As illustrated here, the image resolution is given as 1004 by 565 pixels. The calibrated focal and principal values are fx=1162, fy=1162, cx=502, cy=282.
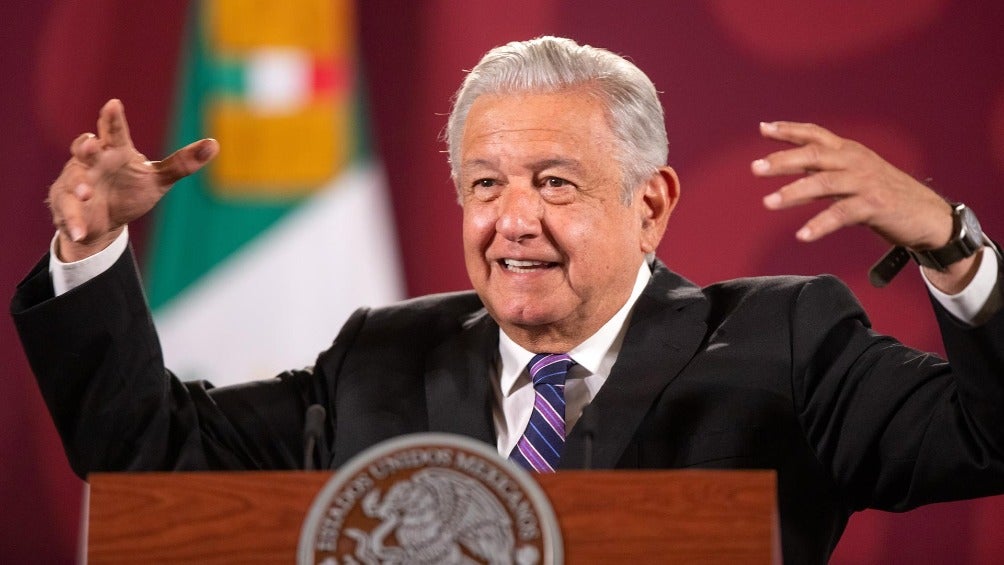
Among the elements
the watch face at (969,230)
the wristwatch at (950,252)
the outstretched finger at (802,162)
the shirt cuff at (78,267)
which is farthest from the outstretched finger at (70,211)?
the watch face at (969,230)

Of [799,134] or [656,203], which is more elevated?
[799,134]

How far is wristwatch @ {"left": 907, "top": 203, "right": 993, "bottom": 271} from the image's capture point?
4.98 ft

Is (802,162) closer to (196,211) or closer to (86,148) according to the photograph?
(86,148)

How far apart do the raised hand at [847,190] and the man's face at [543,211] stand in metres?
0.58

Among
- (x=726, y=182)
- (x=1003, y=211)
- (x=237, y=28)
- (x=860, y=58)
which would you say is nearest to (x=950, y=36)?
(x=860, y=58)

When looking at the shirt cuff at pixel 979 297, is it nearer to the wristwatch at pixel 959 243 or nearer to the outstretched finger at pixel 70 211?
the wristwatch at pixel 959 243

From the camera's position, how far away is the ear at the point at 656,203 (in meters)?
2.18

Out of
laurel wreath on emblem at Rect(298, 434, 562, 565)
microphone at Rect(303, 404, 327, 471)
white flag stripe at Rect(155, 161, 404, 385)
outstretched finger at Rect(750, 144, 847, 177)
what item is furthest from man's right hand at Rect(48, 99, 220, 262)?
white flag stripe at Rect(155, 161, 404, 385)

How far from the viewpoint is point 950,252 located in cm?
152

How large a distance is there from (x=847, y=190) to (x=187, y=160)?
3.08 ft

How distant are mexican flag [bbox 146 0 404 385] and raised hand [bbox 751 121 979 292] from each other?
205 cm

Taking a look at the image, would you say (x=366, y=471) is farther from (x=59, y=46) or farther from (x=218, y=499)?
(x=59, y=46)

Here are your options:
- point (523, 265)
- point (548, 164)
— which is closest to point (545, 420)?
point (523, 265)

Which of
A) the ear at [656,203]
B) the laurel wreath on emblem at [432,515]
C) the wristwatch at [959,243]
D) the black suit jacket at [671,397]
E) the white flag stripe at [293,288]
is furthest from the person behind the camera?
the white flag stripe at [293,288]
